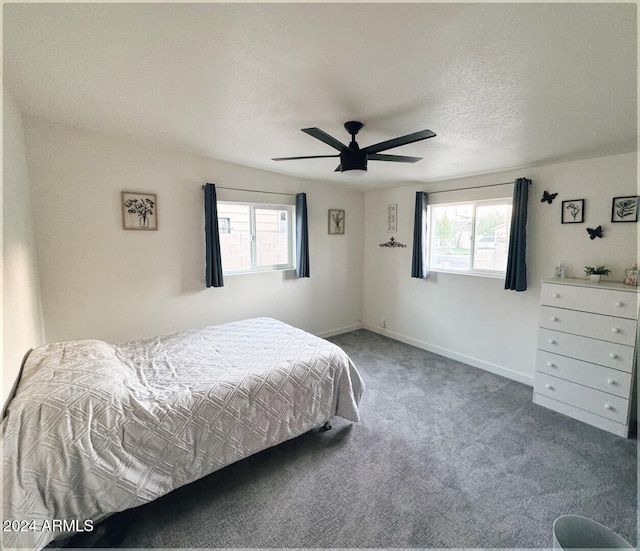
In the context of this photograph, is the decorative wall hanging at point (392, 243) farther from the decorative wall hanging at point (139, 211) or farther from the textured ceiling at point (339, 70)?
the decorative wall hanging at point (139, 211)

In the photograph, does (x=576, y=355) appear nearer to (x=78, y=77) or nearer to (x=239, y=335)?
(x=239, y=335)

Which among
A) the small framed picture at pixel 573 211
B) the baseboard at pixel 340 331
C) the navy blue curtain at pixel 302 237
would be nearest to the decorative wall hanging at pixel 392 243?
the navy blue curtain at pixel 302 237

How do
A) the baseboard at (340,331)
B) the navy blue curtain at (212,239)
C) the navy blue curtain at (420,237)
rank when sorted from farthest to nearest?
the baseboard at (340,331) < the navy blue curtain at (420,237) < the navy blue curtain at (212,239)

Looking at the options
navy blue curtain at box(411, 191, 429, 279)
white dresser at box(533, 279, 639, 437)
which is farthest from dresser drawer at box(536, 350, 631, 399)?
navy blue curtain at box(411, 191, 429, 279)

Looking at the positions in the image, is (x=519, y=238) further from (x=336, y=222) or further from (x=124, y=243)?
(x=124, y=243)

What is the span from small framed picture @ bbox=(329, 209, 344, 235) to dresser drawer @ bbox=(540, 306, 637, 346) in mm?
2828

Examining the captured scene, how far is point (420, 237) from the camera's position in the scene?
414 cm

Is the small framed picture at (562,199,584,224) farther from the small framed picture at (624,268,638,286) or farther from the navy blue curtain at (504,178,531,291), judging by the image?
the small framed picture at (624,268,638,286)

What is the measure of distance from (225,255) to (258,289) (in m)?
0.62

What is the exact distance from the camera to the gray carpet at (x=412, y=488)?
1640 millimetres

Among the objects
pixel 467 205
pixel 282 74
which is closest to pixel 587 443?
pixel 467 205

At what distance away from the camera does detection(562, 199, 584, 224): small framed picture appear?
2.89 metres

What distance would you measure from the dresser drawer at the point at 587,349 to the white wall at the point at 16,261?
155 inches

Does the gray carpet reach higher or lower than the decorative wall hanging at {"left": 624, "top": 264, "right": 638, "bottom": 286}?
lower
